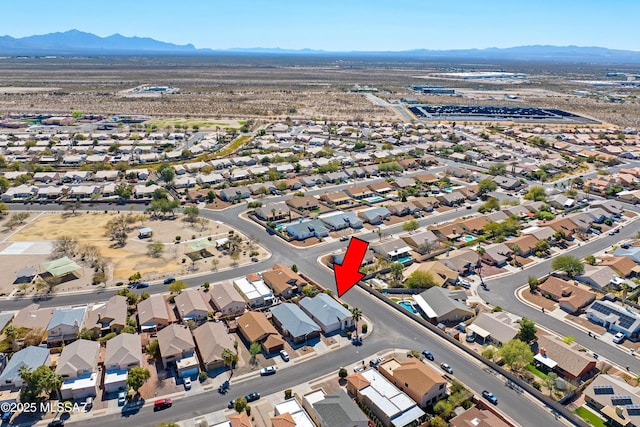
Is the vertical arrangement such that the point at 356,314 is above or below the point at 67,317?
above

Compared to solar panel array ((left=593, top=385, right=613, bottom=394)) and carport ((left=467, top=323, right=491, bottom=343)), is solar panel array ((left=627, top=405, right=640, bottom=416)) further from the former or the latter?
carport ((left=467, top=323, right=491, bottom=343))

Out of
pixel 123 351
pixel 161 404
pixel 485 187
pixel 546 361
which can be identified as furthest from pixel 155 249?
pixel 485 187

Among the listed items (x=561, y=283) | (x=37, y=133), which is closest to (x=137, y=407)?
(x=561, y=283)

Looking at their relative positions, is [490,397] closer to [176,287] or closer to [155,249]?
[176,287]

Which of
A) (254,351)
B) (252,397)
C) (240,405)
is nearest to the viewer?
(240,405)

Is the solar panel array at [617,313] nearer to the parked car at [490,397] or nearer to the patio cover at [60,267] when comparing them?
the parked car at [490,397]
